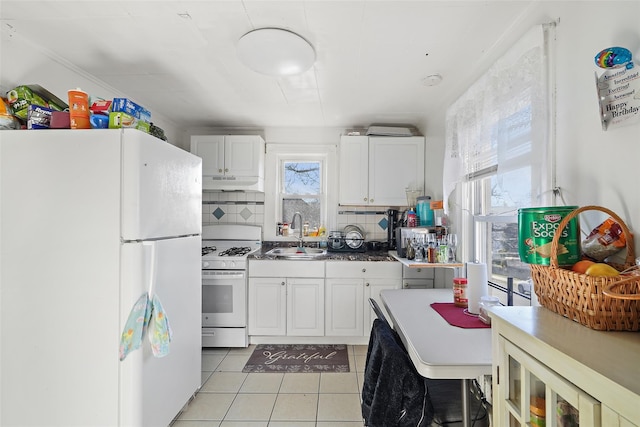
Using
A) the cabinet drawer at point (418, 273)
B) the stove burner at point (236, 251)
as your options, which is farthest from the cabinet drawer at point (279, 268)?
the cabinet drawer at point (418, 273)

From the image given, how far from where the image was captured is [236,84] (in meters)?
A: 2.31

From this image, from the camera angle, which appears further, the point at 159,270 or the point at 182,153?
the point at 182,153

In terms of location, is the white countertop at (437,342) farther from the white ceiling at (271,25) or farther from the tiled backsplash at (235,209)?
the tiled backsplash at (235,209)

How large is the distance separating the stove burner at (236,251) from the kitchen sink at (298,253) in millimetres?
238

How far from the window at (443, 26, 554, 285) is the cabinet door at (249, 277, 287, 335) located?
66.4 inches

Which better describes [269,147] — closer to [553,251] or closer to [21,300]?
[21,300]

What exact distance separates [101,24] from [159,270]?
135 cm

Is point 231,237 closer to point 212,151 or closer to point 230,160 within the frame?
point 230,160

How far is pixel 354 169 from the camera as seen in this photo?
3.18 m

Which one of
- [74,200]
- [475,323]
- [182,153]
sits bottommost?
[475,323]

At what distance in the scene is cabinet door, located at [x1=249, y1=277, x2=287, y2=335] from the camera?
9.46 ft

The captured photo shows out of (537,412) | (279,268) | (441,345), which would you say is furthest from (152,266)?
(537,412)

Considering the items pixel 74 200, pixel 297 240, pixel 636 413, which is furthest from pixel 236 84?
pixel 636 413

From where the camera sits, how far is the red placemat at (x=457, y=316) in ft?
4.59
